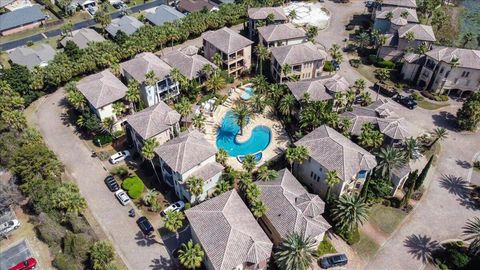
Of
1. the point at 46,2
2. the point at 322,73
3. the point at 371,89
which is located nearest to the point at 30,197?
the point at 322,73

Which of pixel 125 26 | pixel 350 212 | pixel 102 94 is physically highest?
pixel 125 26

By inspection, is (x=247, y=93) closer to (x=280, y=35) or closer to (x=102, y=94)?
(x=280, y=35)

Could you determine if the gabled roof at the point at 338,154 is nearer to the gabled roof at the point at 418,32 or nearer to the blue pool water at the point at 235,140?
the blue pool water at the point at 235,140

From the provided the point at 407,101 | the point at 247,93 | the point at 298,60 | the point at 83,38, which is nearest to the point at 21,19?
the point at 83,38

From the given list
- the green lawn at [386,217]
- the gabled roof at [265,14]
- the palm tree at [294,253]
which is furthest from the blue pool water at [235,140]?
the gabled roof at [265,14]

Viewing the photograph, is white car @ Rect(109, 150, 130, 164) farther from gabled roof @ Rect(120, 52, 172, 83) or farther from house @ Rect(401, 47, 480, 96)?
house @ Rect(401, 47, 480, 96)

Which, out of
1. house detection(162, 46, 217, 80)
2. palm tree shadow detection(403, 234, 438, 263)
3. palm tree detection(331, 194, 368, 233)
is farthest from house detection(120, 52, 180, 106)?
palm tree shadow detection(403, 234, 438, 263)
